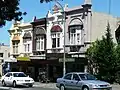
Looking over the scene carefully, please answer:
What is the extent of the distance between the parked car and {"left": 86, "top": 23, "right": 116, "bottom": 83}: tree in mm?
10320

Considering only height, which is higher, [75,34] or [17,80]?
[75,34]

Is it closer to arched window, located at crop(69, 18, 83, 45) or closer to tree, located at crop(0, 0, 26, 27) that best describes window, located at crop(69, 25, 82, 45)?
arched window, located at crop(69, 18, 83, 45)

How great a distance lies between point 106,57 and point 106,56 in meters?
0.10

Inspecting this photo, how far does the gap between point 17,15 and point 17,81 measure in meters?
17.3

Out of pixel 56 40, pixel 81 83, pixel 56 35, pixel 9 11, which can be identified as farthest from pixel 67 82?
pixel 56 35

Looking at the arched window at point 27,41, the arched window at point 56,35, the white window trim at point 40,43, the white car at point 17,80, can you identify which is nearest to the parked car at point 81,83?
the white car at point 17,80

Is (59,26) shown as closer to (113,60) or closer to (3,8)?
(113,60)

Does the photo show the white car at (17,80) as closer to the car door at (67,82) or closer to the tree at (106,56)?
the tree at (106,56)

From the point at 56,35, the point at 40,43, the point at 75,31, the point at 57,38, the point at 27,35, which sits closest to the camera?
the point at 75,31

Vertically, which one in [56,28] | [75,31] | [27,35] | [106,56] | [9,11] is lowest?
[106,56]

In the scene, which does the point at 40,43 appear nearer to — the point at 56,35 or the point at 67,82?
the point at 56,35

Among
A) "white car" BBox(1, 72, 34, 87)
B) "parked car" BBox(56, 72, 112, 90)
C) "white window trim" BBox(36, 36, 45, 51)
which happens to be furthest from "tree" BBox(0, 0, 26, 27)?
"white window trim" BBox(36, 36, 45, 51)

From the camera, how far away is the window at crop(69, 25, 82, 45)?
1592 inches

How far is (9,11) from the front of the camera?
52.4 feet
